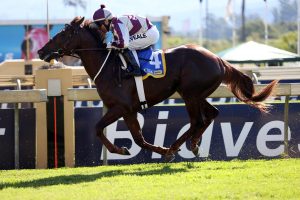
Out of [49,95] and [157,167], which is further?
[49,95]

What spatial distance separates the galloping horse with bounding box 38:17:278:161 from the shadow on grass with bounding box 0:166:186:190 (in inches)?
32.6

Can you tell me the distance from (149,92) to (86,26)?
1.37 m

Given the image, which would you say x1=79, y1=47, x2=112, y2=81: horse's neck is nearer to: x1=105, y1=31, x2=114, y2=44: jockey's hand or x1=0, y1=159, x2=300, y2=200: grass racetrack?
x1=105, y1=31, x2=114, y2=44: jockey's hand

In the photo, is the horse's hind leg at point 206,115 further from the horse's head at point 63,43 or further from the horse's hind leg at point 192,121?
the horse's head at point 63,43

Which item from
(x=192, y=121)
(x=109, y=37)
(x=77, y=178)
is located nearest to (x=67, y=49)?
(x=109, y=37)

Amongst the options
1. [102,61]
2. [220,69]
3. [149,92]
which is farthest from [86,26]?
[220,69]

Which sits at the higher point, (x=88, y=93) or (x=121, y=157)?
(x=88, y=93)

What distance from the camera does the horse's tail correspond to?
11.7 m

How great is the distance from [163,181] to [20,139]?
12.0ft

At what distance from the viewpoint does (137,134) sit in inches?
444

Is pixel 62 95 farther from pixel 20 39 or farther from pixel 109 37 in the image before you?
pixel 20 39

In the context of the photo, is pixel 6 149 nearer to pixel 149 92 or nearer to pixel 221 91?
pixel 149 92

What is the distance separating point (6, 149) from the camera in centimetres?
1213

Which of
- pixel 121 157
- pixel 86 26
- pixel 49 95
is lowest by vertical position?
pixel 121 157
